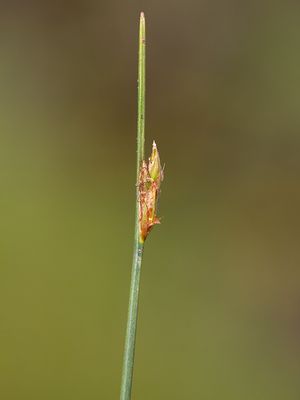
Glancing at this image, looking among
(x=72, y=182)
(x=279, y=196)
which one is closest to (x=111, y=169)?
(x=72, y=182)

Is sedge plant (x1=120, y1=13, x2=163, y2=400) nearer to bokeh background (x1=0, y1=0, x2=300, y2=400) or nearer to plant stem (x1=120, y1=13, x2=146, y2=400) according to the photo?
plant stem (x1=120, y1=13, x2=146, y2=400)

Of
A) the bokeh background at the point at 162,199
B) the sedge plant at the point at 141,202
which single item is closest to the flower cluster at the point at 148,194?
the sedge plant at the point at 141,202

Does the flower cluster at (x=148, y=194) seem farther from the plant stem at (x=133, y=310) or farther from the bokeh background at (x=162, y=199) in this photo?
the bokeh background at (x=162, y=199)

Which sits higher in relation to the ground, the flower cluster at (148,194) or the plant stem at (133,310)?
the flower cluster at (148,194)

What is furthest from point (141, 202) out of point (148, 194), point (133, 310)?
point (133, 310)

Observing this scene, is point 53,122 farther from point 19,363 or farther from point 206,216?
point 19,363

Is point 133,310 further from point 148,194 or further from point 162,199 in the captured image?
point 162,199
